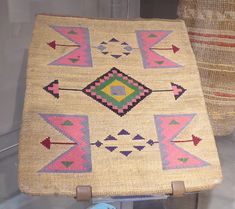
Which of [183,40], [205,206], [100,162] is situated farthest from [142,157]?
[205,206]

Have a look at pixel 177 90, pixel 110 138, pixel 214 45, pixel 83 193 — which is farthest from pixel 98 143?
pixel 214 45

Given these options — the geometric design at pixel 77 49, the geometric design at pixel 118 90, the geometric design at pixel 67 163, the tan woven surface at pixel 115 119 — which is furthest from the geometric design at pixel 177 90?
the geometric design at pixel 67 163

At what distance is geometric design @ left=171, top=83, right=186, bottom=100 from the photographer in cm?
114

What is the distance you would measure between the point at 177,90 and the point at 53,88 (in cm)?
34

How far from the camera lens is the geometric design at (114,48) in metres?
1.22

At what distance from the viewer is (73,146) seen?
101cm

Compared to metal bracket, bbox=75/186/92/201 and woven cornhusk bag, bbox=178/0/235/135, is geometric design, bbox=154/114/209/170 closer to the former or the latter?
metal bracket, bbox=75/186/92/201

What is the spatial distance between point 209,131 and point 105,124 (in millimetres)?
266

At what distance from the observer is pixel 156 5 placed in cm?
195

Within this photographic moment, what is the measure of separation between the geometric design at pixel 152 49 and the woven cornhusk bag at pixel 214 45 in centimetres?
22

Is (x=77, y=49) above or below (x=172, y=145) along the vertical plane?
above

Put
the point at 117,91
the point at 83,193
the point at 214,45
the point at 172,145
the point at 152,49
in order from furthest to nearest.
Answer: the point at 214,45
the point at 152,49
the point at 117,91
the point at 172,145
the point at 83,193

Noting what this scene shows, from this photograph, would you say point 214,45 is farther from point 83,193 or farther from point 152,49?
point 83,193

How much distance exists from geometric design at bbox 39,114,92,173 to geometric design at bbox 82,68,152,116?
8cm
